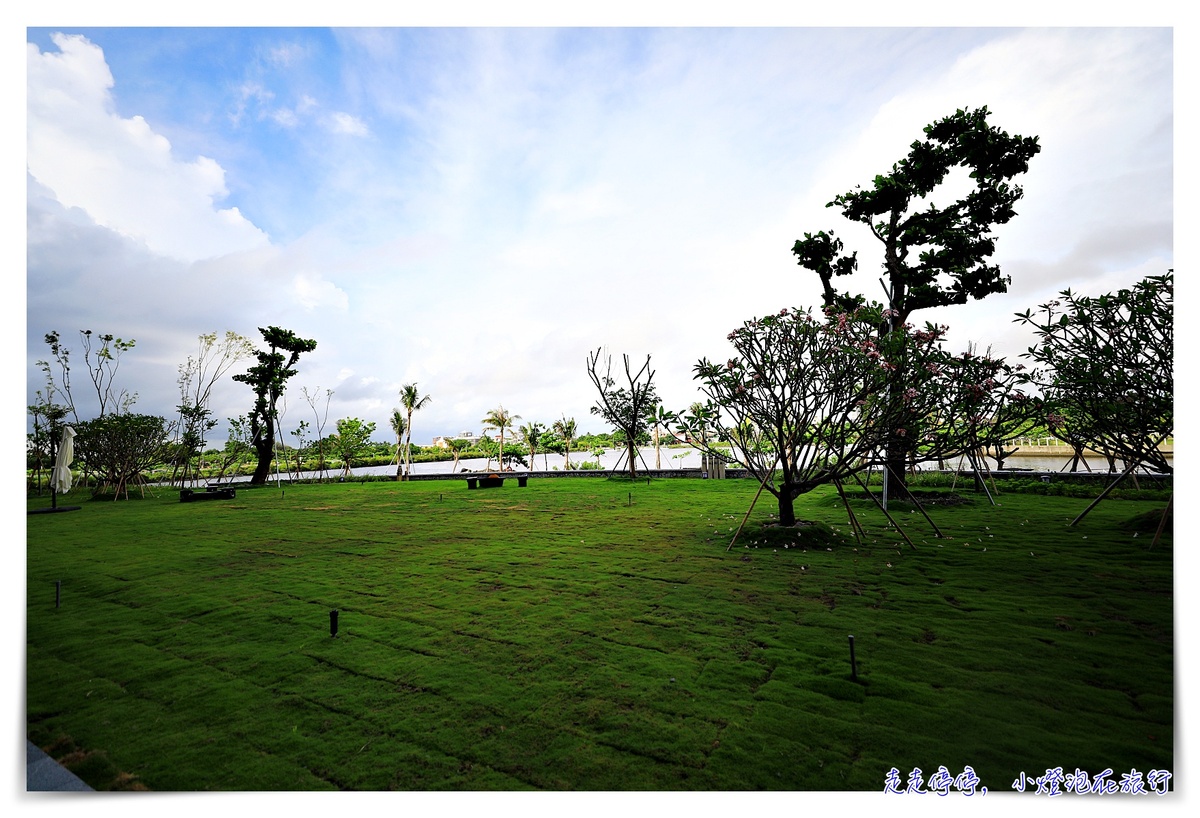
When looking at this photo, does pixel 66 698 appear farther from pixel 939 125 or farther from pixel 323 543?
pixel 939 125

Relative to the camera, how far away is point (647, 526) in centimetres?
848

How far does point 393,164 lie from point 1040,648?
22.1 feet

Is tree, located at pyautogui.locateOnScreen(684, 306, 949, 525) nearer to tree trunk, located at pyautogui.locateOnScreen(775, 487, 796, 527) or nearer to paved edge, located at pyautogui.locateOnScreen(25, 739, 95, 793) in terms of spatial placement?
tree trunk, located at pyautogui.locateOnScreen(775, 487, 796, 527)

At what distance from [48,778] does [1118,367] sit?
29.9 feet

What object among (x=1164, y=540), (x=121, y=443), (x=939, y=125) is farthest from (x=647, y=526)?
(x=121, y=443)

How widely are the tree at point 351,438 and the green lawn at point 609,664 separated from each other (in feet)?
61.0

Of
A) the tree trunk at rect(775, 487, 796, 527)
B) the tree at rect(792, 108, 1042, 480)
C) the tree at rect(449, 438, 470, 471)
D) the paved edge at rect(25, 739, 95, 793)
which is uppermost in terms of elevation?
the tree at rect(792, 108, 1042, 480)

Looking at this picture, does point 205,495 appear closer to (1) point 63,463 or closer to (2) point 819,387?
(1) point 63,463

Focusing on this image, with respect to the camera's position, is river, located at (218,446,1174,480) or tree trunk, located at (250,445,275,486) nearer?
river, located at (218,446,1174,480)

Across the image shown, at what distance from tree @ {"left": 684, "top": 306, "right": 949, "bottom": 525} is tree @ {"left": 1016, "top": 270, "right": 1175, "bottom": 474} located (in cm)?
136

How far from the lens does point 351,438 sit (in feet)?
83.1

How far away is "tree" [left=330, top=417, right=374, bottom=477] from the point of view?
2484 centimetres

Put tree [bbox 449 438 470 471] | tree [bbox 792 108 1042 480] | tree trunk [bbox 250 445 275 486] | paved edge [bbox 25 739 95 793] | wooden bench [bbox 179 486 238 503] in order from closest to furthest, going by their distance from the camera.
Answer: paved edge [bbox 25 739 95 793], tree [bbox 792 108 1042 480], wooden bench [bbox 179 486 238 503], tree trunk [bbox 250 445 275 486], tree [bbox 449 438 470 471]

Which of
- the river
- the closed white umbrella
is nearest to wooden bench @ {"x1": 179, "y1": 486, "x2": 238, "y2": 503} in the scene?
the closed white umbrella
